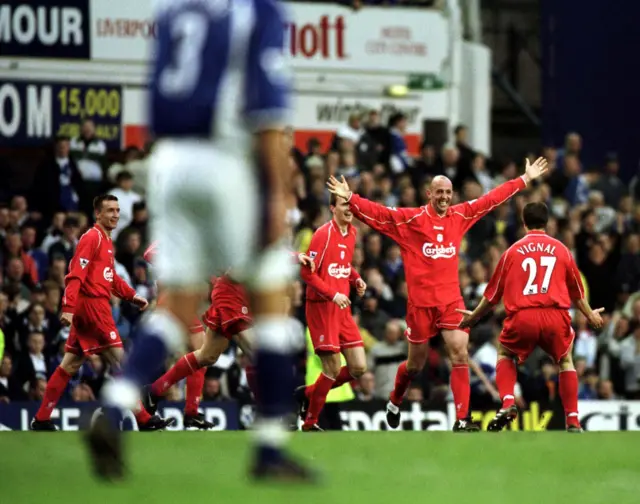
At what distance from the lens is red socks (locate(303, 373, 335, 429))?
15.7m

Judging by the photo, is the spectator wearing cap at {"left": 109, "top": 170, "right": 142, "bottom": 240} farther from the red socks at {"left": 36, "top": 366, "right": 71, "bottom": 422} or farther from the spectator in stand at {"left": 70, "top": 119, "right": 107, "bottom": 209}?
the red socks at {"left": 36, "top": 366, "right": 71, "bottom": 422}

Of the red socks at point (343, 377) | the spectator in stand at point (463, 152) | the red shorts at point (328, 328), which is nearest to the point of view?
Result: the red shorts at point (328, 328)

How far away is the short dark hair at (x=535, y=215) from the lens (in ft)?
47.4

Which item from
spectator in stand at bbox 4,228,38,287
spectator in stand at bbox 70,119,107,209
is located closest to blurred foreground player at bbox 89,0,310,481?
spectator in stand at bbox 4,228,38,287

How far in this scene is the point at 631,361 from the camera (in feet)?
68.1

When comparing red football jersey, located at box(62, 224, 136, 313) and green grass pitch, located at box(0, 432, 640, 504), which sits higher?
red football jersey, located at box(62, 224, 136, 313)

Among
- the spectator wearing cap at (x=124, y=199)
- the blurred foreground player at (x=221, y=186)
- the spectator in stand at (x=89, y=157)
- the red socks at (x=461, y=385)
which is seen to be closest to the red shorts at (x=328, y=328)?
the red socks at (x=461, y=385)

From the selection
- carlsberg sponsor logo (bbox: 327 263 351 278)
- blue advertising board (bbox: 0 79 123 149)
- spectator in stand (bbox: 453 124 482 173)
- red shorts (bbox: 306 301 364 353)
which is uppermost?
blue advertising board (bbox: 0 79 123 149)

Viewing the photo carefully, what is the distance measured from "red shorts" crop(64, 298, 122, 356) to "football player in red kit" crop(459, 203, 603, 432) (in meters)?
3.46

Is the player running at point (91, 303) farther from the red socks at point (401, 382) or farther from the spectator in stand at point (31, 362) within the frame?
the spectator in stand at point (31, 362)

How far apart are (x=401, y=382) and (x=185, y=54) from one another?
8473 millimetres

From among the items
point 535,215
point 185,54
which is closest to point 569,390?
point 535,215

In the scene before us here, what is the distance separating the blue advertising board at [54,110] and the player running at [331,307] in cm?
837

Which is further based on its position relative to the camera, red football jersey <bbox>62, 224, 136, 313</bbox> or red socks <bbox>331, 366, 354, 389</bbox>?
red socks <bbox>331, 366, 354, 389</bbox>
